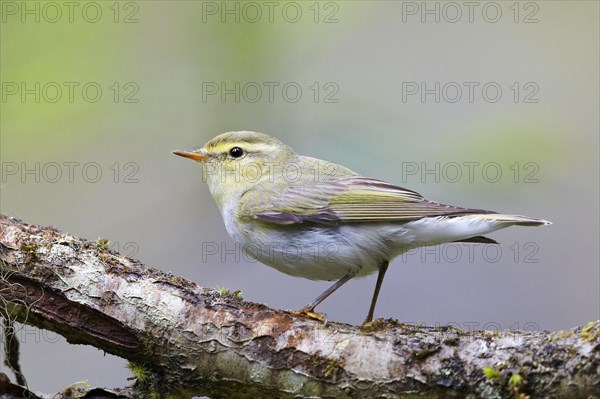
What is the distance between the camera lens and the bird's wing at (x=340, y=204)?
3.93 meters

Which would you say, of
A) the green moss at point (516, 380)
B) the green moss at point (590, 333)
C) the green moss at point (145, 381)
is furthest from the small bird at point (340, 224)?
the green moss at point (516, 380)

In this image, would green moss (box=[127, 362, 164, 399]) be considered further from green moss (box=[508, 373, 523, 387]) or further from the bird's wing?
green moss (box=[508, 373, 523, 387])

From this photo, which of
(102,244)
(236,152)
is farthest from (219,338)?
(236,152)

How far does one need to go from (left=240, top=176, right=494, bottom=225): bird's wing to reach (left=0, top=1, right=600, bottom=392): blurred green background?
1.68ft

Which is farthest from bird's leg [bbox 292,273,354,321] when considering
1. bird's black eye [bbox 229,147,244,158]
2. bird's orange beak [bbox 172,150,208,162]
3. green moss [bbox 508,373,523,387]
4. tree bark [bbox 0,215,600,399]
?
bird's orange beak [bbox 172,150,208,162]

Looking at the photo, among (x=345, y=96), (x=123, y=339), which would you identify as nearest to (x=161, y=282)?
(x=123, y=339)

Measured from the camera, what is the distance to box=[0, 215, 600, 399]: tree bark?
2.85m

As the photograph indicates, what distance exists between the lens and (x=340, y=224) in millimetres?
4004

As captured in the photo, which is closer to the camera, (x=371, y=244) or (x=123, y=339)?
(x=123, y=339)

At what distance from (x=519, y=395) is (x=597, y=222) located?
10.3 feet

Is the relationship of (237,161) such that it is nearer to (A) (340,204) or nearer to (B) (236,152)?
(B) (236,152)

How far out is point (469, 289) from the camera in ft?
16.2

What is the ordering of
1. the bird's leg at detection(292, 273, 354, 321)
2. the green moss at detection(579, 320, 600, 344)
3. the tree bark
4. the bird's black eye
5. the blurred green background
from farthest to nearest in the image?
1. the blurred green background
2. the bird's black eye
3. the bird's leg at detection(292, 273, 354, 321)
4. the tree bark
5. the green moss at detection(579, 320, 600, 344)

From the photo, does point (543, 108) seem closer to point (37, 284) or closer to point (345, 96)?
point (345, 96)
